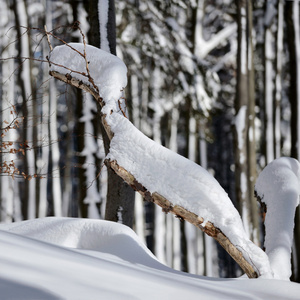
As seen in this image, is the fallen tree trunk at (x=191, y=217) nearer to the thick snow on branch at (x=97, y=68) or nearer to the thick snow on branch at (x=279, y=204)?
the thick snow on branch at (x=279, y=204)

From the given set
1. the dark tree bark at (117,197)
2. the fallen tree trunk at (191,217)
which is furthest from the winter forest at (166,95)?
the fallen tree trunk at (191,217)

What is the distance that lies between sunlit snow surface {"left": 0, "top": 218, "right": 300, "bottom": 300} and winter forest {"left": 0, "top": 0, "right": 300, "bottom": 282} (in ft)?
3.98

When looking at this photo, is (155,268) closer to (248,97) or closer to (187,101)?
(248,97)

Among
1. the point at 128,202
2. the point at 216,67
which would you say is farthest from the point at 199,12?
the point at 128,202

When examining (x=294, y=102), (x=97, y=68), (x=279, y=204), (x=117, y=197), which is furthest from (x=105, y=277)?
(x=294, y=102)

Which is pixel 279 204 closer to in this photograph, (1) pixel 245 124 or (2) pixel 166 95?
(1) pixel 245 124

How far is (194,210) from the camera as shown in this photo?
419cm

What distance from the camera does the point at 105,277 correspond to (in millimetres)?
3072

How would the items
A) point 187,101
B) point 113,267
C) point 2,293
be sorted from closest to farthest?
point 2,293
point 113,267
point 187,101

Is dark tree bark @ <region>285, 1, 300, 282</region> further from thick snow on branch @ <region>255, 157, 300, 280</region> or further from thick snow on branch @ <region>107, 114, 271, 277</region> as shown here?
thick snow on branch @ <region>107, 114, 271, 277</region>

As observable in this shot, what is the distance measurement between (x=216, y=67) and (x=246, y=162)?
527cm

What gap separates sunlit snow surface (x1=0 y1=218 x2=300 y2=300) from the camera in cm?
269

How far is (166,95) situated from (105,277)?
33.0ft

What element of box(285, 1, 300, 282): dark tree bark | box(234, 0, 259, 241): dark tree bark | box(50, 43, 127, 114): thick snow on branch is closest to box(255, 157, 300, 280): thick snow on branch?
box(50, 43, 127, 114): thick snow on branch
